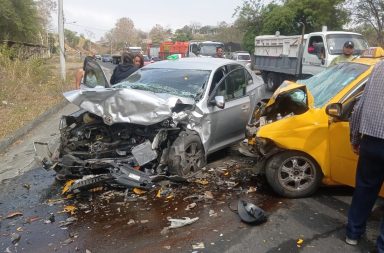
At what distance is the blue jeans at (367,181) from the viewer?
3.45 meters

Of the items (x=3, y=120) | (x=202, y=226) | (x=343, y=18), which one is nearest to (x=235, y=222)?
(x=202, y=226)

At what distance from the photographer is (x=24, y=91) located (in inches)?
579

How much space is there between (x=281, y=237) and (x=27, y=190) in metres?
3.55

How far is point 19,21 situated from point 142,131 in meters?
23.2

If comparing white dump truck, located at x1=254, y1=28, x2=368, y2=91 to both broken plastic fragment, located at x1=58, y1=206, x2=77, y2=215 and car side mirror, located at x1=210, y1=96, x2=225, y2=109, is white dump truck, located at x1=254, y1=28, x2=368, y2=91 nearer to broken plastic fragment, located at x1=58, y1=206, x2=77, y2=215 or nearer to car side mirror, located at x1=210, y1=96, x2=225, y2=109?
car side mirror, located at x1=210, y1=96, x2=225, y2=109

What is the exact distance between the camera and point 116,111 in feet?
18.0

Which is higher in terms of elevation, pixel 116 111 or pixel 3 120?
pixel 116 111

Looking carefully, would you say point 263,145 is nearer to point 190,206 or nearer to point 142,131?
point 190,206

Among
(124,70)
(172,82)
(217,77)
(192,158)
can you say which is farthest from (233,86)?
(124,70)

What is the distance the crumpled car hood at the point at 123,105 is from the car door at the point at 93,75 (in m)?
2.17

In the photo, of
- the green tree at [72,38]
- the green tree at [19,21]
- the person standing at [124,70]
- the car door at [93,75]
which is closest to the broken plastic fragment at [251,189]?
the car door at [93,75]

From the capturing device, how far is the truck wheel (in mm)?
16875

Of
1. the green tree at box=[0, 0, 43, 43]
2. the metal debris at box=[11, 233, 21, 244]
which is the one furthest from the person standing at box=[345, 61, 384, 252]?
the green tree at box=[0, 0, 43, 43]

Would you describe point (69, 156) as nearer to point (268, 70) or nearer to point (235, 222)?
point (235, 222)
